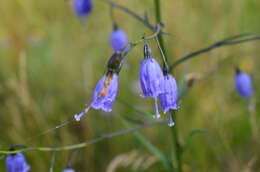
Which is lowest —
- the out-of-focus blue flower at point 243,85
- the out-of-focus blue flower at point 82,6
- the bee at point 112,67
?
the bee at point 112,67

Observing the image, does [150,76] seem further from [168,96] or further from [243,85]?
[243,85]

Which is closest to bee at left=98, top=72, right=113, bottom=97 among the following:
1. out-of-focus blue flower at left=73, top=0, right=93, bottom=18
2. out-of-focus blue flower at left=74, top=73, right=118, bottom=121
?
out-of-focus blue flower at left=74, top=73, right=118, bottom=121

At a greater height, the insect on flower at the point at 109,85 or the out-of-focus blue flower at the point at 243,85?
the out-of-focus blue flower at the point at 243,85

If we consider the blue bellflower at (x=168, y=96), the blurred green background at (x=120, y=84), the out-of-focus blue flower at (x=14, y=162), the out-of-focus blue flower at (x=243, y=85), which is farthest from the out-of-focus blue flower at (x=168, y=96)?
the out-of-focus blue flower at (x=243, y=85)

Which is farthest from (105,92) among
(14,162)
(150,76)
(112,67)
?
(14,162)

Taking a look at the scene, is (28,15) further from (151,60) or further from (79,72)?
(151,60)

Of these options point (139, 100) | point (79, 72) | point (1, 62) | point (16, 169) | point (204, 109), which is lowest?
point (16, 169)

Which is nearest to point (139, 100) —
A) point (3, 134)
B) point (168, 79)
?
point (3, 134)

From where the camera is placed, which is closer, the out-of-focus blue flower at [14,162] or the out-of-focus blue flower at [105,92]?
the out-of-focus blue flower at [105,92]

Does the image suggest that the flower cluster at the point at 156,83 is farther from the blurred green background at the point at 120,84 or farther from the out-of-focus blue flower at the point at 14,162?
the out-of-focus blue flower at the point at 14,162
